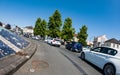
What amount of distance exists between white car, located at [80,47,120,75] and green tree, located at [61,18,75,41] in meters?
47.3

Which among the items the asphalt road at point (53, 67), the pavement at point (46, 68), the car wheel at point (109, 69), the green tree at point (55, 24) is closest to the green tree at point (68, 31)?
the green tree at point (55, 24)

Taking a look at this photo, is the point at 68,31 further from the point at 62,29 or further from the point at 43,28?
the point at 43,28

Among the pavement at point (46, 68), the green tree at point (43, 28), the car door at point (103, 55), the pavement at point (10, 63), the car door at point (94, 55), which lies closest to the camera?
the pavement at point (10, 63)

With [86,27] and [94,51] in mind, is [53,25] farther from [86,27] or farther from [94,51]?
[94,51]

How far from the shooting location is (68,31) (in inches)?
2408

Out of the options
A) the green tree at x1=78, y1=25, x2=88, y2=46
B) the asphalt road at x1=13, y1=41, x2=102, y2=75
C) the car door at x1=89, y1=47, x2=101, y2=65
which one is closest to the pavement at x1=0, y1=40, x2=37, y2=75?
the asphalt road at x1=13, y1=41, x2=102, y2=75

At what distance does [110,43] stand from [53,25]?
42.5 m

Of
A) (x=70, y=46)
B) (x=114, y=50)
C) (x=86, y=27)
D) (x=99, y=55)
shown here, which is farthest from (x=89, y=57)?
(x=86, y=27)

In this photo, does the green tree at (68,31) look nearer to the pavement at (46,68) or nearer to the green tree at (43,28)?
the green tree at (43,28)

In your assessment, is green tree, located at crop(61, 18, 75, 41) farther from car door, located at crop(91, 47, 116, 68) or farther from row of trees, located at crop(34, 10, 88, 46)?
car door, located at crop(91, 47, 116, 68)

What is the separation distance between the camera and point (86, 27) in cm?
6094

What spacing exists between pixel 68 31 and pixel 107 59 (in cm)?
5014

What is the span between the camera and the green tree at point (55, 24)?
67562 millimetres

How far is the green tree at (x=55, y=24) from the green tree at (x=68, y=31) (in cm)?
553
